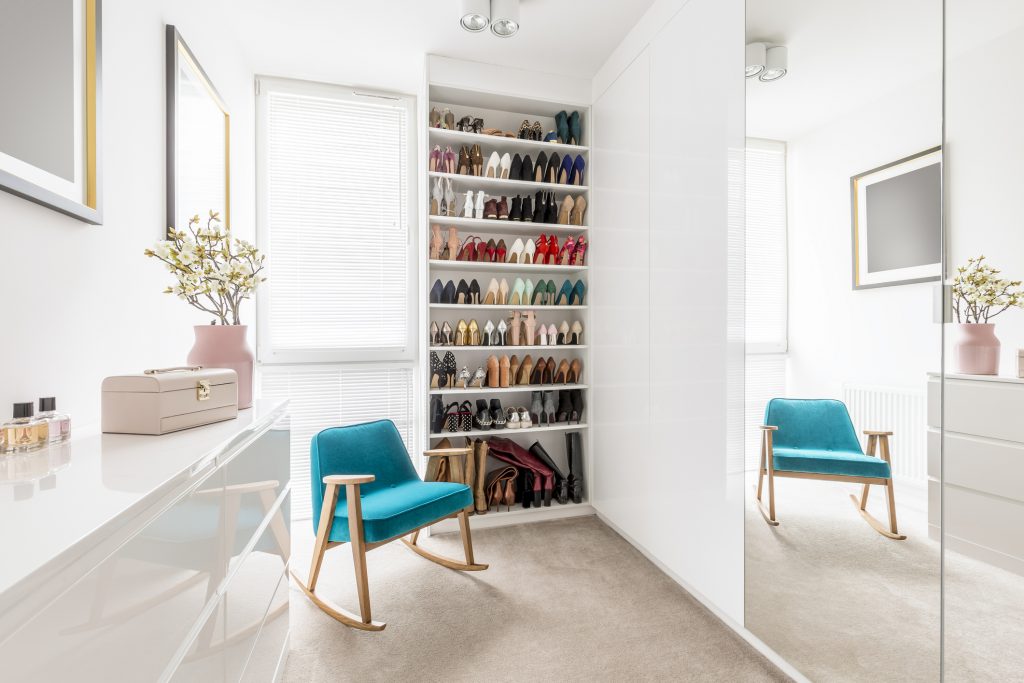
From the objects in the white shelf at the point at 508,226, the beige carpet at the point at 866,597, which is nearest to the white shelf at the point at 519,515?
the beige carpet at the point at 866,597

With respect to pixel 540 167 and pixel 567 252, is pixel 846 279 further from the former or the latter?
pixel 540 167

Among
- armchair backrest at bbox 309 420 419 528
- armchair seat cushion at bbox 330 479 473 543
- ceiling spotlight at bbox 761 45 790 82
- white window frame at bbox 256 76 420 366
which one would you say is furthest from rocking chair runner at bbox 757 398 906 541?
white window frame at bbox 256 76 420 366

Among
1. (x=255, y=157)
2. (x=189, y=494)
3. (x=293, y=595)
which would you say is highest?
(x=255, y=157)

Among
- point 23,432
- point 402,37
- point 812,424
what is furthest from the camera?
point 402,37

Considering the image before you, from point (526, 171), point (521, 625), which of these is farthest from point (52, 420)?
point (526, 171)

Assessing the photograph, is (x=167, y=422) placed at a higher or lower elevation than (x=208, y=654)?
higher

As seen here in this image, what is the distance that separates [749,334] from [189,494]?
5.91 feet

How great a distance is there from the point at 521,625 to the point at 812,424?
1.40 metres

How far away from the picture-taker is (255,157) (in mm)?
3078

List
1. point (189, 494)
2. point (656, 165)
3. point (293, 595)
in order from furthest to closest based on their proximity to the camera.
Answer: point (656, 165) < point (293, 595) < point (189, 494)

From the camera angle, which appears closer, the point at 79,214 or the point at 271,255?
the point at 79,214

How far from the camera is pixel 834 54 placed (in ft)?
4.81

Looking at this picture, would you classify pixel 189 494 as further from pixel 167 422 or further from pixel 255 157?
pixel 255 157

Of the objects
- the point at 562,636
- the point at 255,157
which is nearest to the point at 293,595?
the point at 562,636
